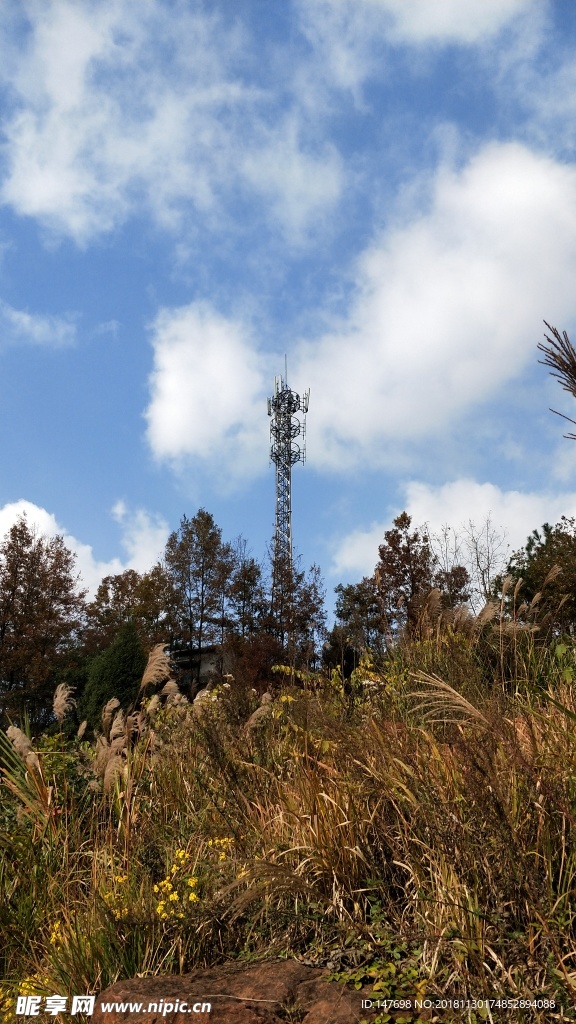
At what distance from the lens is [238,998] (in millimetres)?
3135

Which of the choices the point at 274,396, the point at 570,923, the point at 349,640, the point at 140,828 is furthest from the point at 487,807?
the point at 274,396

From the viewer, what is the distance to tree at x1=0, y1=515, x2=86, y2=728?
2491cm

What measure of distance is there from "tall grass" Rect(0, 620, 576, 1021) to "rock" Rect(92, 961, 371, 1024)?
191 mm

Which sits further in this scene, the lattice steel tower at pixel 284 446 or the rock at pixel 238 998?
the lattice steel tower at pixel 284 446

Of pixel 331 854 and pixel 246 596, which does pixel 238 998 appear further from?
pixel 246 596

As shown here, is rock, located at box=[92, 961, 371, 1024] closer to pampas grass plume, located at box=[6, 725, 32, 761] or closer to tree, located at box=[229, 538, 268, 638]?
pampas grass plume, located at box=[6, 725, 32, 761]

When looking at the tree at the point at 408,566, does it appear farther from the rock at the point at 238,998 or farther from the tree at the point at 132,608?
the rock at the point at 238,998

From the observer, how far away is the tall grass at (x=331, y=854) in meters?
3.13

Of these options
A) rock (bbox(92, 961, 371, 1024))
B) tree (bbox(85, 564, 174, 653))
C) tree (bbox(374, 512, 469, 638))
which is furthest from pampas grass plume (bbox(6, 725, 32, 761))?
tree (bbox(85, 564, 174, 653))

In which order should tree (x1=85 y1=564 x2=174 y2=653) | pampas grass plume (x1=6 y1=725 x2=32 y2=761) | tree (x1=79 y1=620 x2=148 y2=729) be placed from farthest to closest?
tree (x1=85 y1=564 x2=174 y2=653)
tree (x1=79 y1=620 x2=148 y2=729)
pampas grass plume (x1=6 y1=725 x2=32 y2=761)

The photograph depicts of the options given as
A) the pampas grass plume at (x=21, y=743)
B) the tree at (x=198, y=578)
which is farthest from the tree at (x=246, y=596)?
the pampas grass plume at (x=21, y=743)

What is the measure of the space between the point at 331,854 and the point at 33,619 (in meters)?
24.0

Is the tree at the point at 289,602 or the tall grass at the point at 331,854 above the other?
the tree at the point at 289,602

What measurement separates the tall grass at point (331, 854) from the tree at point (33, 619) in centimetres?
2053
